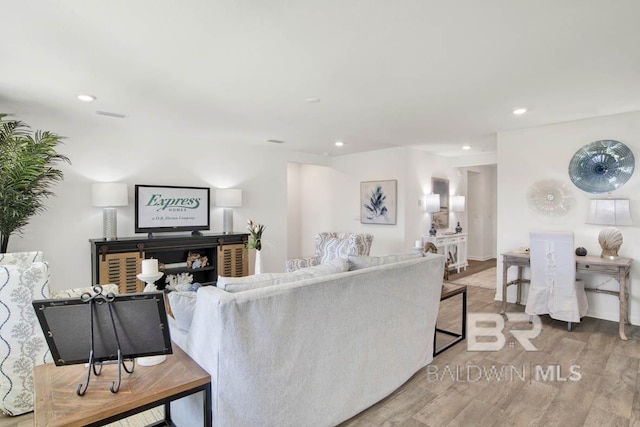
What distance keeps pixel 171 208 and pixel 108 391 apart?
391 centimetres

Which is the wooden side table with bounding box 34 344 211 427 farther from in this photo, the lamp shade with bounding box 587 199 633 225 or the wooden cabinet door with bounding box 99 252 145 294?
the lamp shade with bounding box 587 199 633 225

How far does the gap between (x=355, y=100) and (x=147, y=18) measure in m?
Answer: 1.96

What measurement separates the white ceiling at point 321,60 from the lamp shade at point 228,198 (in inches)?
55.2

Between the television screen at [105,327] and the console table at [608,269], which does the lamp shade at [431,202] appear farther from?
the television screen at [105,327]

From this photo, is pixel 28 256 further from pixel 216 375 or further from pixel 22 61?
pixel 216 375

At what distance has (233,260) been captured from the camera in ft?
16.8

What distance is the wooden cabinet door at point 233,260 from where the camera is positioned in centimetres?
498

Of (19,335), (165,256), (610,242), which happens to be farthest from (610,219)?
(165,256)

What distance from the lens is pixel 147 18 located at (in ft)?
6.23

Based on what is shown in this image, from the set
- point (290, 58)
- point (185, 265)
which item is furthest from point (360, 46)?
point (185, 265)

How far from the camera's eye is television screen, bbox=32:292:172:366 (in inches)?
51.1

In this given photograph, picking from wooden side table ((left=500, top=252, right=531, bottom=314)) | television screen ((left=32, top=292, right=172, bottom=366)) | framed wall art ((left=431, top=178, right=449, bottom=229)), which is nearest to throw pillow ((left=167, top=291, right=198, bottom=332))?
television screen ((left=32, top=292, right=172, bottom=366))

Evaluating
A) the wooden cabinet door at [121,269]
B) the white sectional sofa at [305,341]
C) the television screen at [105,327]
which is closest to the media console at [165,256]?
the wooden cabinet door at [121,269]

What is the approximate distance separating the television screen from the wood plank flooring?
1369 millimetres
